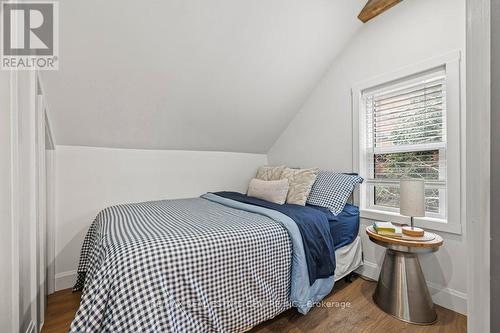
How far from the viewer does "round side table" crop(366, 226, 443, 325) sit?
163 cm

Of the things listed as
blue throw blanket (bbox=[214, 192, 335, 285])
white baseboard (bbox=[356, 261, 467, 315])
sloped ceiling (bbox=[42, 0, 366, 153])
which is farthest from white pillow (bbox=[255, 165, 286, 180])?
white baseboard (bbox=[356, 261, 467, 315])

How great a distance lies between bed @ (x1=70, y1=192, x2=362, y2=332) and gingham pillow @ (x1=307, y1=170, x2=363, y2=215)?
7.8 inches

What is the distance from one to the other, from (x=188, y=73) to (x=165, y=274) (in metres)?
1.76

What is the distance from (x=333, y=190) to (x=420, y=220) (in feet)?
2.45

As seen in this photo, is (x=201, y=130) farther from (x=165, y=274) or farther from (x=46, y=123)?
(x=165, y=274)

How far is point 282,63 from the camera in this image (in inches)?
96.7

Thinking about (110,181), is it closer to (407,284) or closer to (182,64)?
(182,64)

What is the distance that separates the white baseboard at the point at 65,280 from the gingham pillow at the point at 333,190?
2.44 meters

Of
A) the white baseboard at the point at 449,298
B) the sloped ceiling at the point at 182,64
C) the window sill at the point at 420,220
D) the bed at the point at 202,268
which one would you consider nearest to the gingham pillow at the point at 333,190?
the bed at the point at 202,268

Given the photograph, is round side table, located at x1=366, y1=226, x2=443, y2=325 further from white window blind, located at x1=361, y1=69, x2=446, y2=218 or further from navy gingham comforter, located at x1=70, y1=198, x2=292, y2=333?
navy gingham comforter, located at x1=70, y1=198, x2=292, y2=333

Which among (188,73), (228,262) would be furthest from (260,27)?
(228,262)

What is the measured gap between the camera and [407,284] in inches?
66.7

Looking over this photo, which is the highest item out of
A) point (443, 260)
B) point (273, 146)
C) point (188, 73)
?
point (188, 73)

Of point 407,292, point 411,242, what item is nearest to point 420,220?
point 411,242
